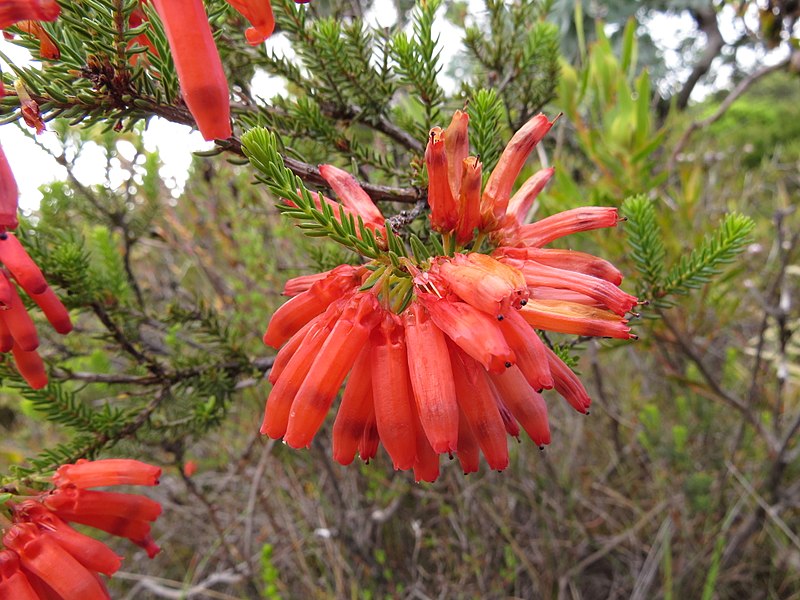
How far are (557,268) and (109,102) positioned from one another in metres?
0.61

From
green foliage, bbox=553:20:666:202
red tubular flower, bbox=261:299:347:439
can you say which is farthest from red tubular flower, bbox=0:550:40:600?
green foliage, bbox=553:20:666:202

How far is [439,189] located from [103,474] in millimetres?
668

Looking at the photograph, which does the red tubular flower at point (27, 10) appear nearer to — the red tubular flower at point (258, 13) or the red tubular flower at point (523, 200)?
the red tubular flower at point (258, 13)

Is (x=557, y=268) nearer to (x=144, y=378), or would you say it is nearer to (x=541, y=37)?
(x=541, y=37)

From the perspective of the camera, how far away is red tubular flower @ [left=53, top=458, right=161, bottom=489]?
84 centimetres

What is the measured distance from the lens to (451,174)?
27.9 inches

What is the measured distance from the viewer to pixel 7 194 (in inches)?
23.0

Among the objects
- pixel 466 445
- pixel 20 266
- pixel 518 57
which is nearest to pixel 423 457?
A: pixel 466 445

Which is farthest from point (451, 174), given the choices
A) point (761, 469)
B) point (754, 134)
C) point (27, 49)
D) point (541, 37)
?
point (754, 134)

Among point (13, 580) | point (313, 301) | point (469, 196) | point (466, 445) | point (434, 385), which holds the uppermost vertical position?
point (469, 196)

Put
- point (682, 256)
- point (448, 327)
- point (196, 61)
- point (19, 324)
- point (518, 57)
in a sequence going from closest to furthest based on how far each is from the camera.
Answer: point (196, 61) → point (448, 327) → point (19, 324) → point (682, 256) → point (518, 57)

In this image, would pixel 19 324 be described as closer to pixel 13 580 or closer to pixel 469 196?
pixel 13 580

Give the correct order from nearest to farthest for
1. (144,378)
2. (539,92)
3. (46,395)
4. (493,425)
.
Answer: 1. (493,425)
2. (46,395)
3. (144,378)
4. (539,92)

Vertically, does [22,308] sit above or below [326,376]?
above
